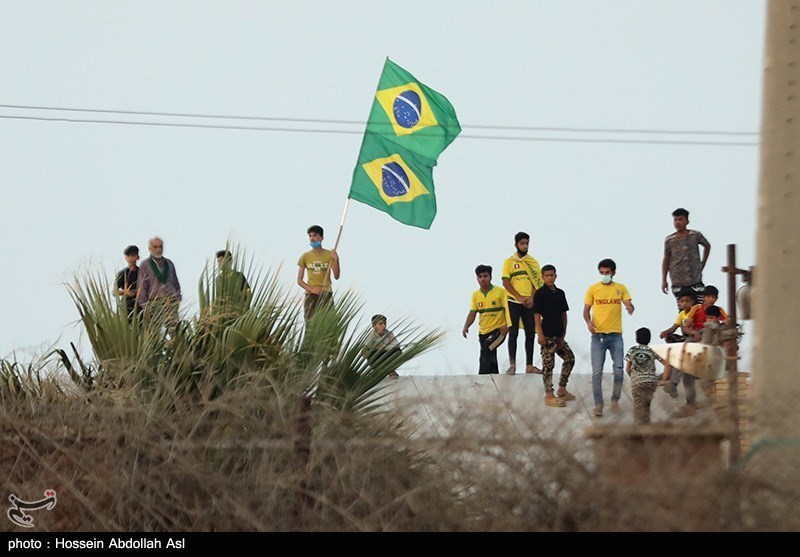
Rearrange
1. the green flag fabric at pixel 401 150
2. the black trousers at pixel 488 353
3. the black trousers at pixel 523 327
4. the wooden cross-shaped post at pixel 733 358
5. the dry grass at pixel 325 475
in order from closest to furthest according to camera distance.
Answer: the dry grass at pixel 325 475 < the wooden cross-shaped post at pixel 733 358 < the green flag fabric at pixel 401 150 < the black trousers at pixel 523 327 < the black trousers at pixel 488 353

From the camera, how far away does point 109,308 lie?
11.6m

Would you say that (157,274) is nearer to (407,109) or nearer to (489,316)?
(407,109)

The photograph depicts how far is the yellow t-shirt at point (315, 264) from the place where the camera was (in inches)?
671

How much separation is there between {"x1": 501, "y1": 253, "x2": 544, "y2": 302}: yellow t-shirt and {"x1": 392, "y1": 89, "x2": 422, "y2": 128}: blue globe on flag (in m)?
1.86

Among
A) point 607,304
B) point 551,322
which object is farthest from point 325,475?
point 551,322

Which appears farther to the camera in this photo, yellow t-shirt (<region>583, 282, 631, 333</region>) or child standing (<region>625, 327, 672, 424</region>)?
yellow t-shirt (<region>583, 282, 631, 333</region>)

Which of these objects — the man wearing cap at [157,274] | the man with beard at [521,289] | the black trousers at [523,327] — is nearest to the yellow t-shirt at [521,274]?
the man with beard at [521,289]

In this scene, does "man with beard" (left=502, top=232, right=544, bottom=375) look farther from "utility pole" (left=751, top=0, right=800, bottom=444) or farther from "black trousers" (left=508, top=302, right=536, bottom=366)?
"utility pole" (left=751, top=0, right=800, bottom=444)

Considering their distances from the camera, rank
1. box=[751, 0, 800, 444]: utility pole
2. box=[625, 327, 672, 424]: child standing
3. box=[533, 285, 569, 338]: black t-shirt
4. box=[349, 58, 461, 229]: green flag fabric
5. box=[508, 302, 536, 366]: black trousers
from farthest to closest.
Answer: box=[508, 302, 536, 366]: black trousers, box=[533, 285, 569, 338]: black t-shirt, box=[349, 58, 461, 229]: green flag fabric, box=[625, 327, 672, 424]: child standing, box=[751, 0, 800, 444]: utility pole

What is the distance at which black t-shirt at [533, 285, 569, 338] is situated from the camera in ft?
52.3

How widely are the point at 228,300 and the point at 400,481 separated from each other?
3.88m

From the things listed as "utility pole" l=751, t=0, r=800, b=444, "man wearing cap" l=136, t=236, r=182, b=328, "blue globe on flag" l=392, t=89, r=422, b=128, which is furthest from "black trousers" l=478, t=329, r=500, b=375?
"utility pole" l=751, t=0, r=800, b=444

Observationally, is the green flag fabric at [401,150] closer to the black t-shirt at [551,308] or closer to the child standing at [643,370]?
the black t-shirt at [551,308]
